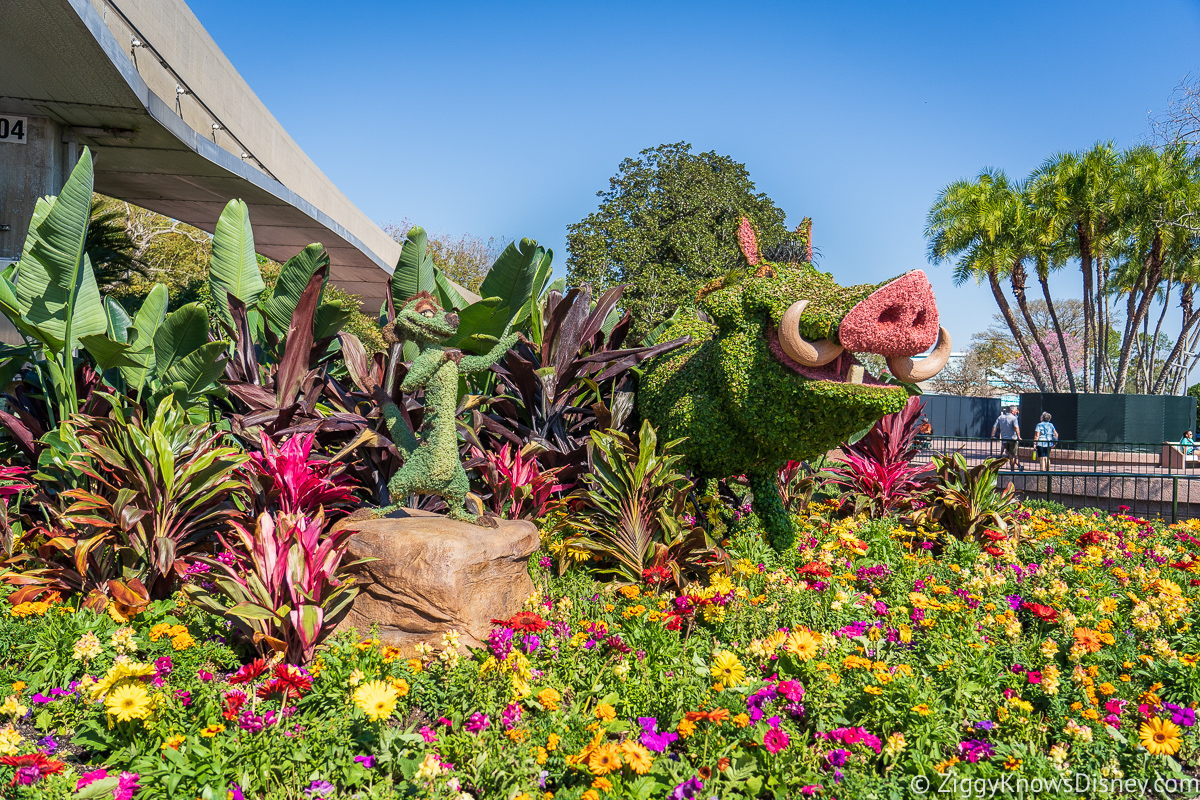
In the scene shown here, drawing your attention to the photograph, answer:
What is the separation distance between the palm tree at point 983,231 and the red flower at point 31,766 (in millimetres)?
25047

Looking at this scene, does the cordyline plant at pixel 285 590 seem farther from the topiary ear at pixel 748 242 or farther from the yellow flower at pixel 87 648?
the topiary ear at pixel 748 242

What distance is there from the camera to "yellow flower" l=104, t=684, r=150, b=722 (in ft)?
7.48

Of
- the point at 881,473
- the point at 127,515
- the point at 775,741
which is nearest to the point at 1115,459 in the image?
the point at 881,473

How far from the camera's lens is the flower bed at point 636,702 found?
2244 mm

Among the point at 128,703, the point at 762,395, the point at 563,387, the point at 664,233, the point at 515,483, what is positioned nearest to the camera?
the point at 128,703

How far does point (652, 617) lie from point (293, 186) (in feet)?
57.4

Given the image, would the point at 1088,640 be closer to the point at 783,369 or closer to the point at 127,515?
the point at 783,369

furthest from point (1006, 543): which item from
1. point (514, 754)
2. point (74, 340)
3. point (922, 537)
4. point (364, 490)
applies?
point (74, 340)

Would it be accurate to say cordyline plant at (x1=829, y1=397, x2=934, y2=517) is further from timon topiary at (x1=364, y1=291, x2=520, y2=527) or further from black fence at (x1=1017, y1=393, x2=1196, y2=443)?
black fence at (x1=1017, y1=393, x2=1196, y2=443)

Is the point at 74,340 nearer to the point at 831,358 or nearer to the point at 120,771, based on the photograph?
the point at 120,771

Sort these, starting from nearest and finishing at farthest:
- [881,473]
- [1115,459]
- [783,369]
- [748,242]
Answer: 1. [783,369]
2. [748,242]
3. [881,473]
4. [1115,459]

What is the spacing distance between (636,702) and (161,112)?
310 inches

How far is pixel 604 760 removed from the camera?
2080mm

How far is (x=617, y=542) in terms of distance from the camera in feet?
13.3
